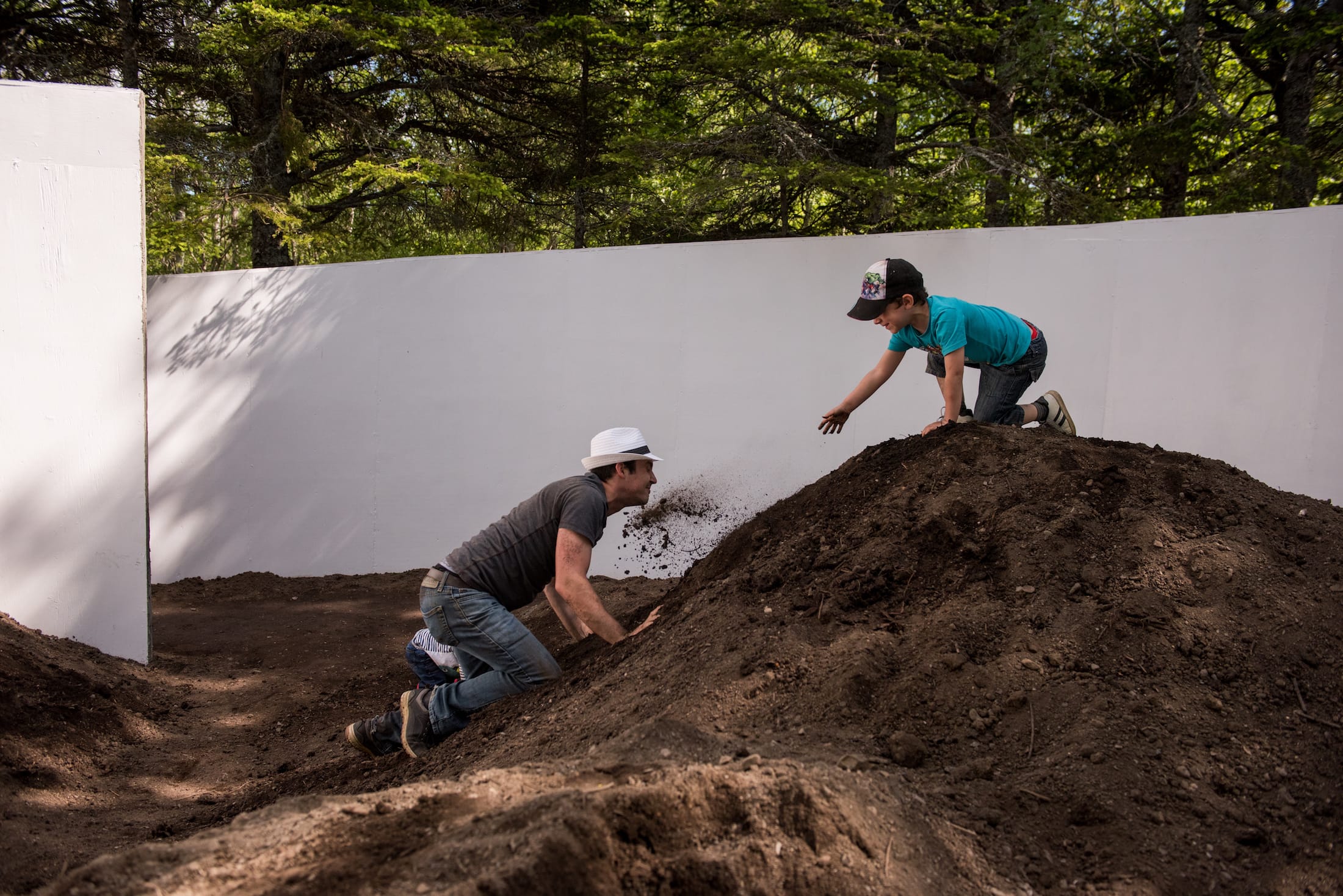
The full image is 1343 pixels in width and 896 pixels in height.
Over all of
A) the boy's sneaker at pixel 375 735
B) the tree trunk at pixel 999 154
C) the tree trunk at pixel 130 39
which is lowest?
the boy's sneaker at pixel 375 735

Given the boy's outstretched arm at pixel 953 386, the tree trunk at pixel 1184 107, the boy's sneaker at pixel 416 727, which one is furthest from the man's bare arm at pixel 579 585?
the tree trunk at pixel 1184 107

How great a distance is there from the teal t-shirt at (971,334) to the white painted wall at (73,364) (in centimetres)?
417

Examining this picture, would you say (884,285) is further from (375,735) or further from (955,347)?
(375,735)

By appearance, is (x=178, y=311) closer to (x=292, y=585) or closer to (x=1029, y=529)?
(x=292, y=585)

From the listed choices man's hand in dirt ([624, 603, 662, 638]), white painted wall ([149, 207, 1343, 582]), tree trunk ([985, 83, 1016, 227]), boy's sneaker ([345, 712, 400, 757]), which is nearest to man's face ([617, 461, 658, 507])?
man's hand in dirt ([624, 603, 662, 638])

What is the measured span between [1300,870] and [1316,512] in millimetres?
1796

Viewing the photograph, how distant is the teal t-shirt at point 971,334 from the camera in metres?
3.79

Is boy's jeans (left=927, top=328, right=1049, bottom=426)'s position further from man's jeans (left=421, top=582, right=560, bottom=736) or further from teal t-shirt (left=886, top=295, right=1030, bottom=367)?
man's jeans (left=421, top=582, right=560, bottom=736)

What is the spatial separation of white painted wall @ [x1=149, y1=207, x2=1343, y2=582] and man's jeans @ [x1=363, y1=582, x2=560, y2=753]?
2985mm

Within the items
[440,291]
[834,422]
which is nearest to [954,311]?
[834,422]

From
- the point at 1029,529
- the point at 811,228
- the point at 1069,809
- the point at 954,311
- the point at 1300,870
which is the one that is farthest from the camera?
the point at 811,228

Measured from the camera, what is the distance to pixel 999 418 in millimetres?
4383

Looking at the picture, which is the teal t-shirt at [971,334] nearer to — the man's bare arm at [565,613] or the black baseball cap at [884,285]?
the black baseball cap at [884,285]

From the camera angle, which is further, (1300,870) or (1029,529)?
(1029,529)
